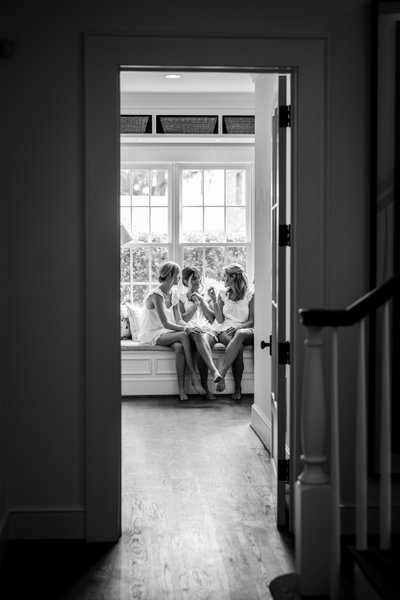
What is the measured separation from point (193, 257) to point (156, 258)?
1.42ft

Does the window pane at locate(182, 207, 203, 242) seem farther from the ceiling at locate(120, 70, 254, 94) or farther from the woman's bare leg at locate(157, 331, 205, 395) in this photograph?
the woman's bare leg at locate(157, 331, 205, 395)

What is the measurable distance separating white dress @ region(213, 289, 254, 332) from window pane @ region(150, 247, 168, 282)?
1.12 metres

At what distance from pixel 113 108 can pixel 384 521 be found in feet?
7.24

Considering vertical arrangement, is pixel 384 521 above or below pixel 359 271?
below

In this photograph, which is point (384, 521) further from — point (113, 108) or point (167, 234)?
point (167, 234)

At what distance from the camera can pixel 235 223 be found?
8.65 meters

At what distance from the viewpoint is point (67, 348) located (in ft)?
11.8

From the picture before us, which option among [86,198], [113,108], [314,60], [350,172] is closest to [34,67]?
[113,108]

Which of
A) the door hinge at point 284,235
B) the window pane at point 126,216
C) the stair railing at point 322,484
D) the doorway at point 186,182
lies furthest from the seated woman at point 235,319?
the stair railing at point 322,484

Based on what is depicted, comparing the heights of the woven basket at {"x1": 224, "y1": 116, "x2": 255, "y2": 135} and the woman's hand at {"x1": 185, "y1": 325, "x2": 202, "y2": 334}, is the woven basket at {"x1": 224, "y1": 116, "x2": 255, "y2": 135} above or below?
above

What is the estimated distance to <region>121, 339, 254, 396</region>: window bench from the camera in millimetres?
7598

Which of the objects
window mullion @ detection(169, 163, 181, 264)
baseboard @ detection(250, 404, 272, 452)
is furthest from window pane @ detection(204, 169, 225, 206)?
baseboard @ detection(250, 404, 272, 452)

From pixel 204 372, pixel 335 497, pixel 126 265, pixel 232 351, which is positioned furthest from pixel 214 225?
pixel 335 497

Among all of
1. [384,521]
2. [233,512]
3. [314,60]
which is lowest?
[233,512]
